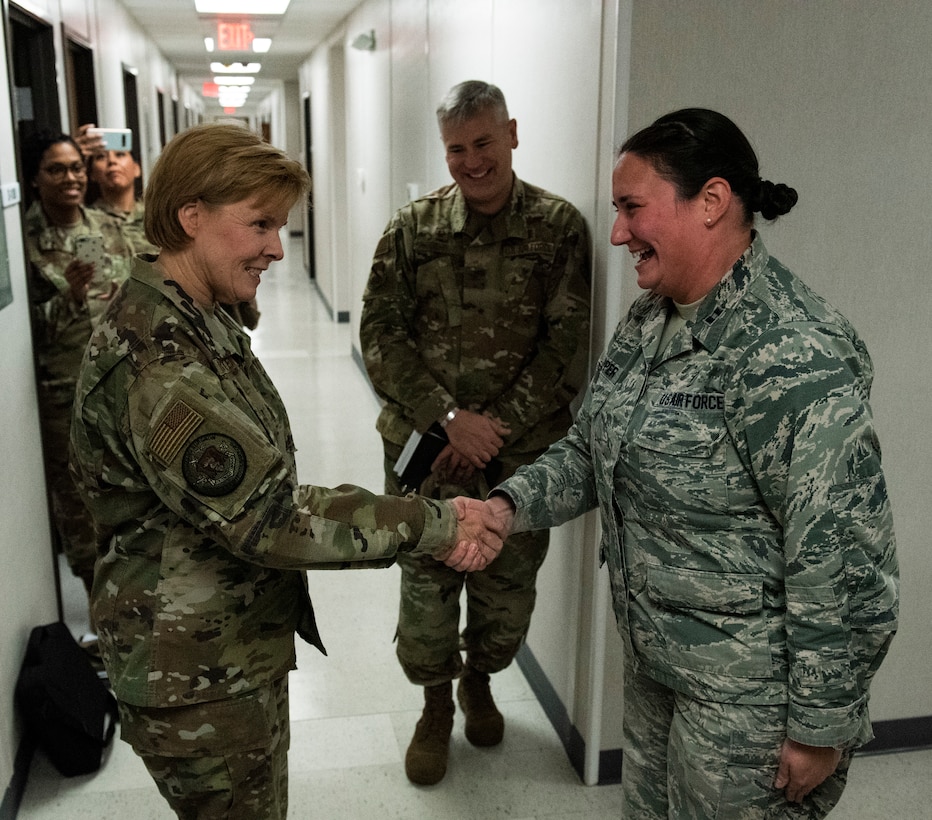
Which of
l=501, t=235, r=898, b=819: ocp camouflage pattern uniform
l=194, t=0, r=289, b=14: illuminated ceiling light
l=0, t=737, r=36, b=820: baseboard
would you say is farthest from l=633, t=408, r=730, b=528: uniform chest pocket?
l=194, t=0, r=289, b=14: illuminated ceiling light

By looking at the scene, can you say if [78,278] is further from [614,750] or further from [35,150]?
[614,750]

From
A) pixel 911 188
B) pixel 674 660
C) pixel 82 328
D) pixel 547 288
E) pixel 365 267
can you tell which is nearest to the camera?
pixel 674 660

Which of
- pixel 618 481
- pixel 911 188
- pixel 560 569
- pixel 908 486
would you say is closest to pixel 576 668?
pixel 560 569

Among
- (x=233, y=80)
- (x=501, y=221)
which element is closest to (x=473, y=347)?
(x=501, y=221)

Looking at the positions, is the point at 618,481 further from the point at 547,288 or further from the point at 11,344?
the point at 11,344

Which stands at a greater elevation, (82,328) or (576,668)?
(82,328)

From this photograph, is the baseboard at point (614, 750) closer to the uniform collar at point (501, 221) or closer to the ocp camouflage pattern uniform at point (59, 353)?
the uniform collar at point (501, 221)

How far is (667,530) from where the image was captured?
1.49 metres

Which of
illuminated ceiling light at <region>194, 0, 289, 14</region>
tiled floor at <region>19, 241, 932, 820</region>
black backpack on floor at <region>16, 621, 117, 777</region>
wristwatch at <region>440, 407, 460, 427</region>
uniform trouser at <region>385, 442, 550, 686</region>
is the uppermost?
illuminated ceiling light at <region>194, 0, 289, 14</region>

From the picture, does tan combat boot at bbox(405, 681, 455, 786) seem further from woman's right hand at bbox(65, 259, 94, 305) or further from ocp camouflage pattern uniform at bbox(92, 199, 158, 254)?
ocp camouflage pattern uniform at bbox(92, 199, 158, 254)

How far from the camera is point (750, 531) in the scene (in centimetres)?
142

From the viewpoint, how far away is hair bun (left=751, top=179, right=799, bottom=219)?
1410 mm

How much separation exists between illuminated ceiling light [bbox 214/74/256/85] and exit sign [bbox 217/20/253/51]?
566cm

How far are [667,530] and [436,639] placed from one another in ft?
4.02
